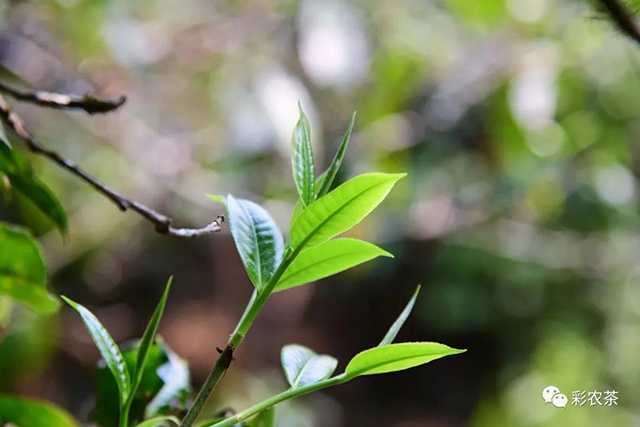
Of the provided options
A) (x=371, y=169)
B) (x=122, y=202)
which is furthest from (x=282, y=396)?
(x=371, y=169)

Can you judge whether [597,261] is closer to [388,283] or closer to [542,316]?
[542,316]

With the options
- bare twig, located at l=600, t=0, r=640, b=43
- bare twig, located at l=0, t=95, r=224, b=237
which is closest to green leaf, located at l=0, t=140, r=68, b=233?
bare twig, located at l=0, t=95, r=224, b=237

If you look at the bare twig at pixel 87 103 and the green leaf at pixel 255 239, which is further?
the bare twig at pixel 87 103

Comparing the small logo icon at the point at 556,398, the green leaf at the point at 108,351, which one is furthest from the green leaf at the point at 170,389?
the small logo icon at the point at 556,398

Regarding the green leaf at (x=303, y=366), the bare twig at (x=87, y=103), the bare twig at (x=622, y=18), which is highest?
the bare twig at (x=622, y=18)

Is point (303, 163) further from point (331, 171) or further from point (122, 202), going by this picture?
point (122, 202)

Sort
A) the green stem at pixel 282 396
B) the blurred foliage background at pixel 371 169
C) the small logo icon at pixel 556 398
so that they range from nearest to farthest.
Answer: the green stem at pixel 282 396 → the small logo icon at pixel 556 398 → the blurred foliage background at pixel 371 169

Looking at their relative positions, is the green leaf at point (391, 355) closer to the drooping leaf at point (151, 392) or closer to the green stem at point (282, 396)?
the green stem at point (282, 396)
